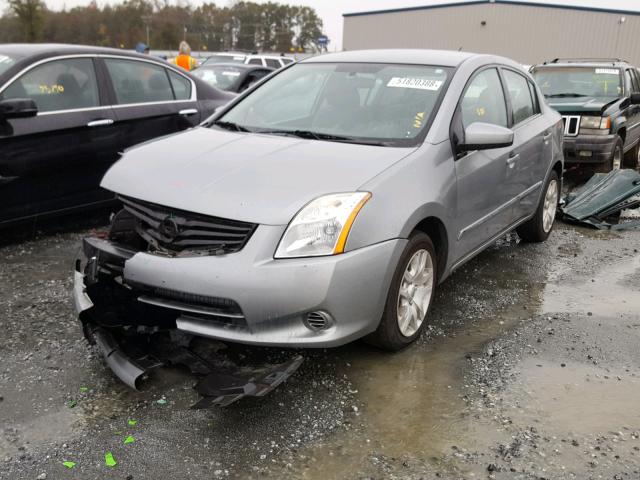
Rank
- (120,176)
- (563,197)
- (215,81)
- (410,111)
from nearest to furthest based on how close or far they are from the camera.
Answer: (120,176) < (410,111) < (563,197) < (215,81)

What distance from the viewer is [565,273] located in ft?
16.8

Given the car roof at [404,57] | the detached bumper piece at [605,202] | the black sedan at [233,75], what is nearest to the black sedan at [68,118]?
the car roof at [404,57]

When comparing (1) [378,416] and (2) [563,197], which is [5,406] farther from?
(2) [563,197]

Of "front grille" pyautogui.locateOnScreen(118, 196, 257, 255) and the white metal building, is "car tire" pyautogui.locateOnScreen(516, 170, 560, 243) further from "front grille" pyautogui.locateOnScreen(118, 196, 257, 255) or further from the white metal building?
the white metal building

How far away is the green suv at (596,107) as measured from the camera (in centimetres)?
812

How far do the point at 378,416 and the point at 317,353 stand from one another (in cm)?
68

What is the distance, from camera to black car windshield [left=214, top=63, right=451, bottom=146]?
12.3 feet

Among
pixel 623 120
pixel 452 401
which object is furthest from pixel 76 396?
pixel 623 120

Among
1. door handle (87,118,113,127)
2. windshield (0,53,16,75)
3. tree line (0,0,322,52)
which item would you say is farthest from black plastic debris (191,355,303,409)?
tree line (0,0,322,52)

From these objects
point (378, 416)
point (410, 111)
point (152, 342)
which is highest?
point (410, 111)

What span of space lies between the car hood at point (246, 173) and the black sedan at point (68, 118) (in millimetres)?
1574

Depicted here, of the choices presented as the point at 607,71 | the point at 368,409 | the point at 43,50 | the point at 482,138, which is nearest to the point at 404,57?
the point at 482,138

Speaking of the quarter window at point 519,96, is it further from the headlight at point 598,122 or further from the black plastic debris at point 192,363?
the headlight at point 598,122

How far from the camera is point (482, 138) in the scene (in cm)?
370
